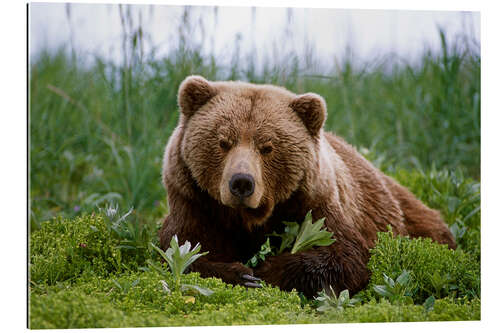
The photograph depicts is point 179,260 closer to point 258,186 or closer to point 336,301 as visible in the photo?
point 258,186

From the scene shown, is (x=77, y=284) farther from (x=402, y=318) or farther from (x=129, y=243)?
(x=402, y=318)

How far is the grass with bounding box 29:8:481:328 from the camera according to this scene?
4.16m

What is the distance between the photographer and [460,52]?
613 centimetres

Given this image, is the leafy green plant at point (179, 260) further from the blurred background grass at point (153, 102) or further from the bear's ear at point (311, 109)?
the blurred background grass at point (153, 102)

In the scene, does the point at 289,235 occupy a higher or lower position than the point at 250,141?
lower

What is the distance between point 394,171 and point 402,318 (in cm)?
316

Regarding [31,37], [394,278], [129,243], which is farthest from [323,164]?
[31,37]

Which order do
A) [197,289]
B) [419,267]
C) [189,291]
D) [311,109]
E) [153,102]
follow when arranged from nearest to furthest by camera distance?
[197,289] → [189,291] → [311,109] → [419,267] → [153,102]

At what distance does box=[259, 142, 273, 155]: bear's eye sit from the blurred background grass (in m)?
1.34

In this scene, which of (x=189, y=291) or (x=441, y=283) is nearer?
(x=189, y=291)

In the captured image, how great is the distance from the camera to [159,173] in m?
6.22

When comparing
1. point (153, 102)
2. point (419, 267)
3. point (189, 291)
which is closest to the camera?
point (189, 291)

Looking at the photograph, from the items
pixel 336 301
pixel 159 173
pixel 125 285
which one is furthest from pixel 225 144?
pixel 159 173

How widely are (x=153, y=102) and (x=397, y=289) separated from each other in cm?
277
